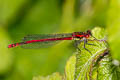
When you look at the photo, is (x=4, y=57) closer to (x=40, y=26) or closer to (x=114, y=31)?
(x=40, y=26)

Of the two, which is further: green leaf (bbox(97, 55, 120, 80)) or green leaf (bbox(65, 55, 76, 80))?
green leaf (bbox(65, 55, 76, 80))

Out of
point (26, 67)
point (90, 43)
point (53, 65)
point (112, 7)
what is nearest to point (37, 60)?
point (26, 67)

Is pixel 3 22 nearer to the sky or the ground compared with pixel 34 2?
nearer to the ground

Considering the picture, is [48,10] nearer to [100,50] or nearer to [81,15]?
[81,15]

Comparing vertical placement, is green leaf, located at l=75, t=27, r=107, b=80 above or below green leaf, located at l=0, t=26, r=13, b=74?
below

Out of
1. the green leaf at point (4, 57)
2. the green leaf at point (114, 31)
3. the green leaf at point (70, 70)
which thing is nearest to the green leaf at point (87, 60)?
the green leaf at point (70, 70)

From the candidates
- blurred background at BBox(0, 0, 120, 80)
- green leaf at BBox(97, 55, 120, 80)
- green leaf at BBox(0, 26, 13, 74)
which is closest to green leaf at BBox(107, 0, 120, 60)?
green leaf at BBox(97, 55, 120, 80)

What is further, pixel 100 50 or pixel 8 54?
pixel 8 54

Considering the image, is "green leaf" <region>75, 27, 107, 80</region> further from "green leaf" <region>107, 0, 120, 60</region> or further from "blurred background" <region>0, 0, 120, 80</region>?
"blurred background" <region>0, 0, 120, 80</region>
